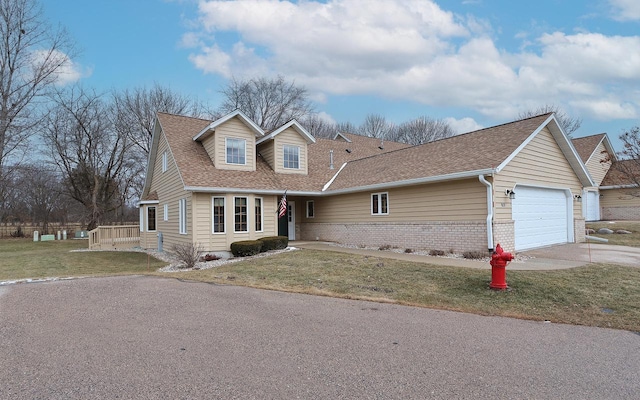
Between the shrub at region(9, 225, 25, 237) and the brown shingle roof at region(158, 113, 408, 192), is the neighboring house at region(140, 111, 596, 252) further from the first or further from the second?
the shrub at region(9, 225, 25, 237)

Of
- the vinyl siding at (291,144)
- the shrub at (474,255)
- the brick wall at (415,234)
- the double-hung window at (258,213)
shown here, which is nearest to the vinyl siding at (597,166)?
the brick wall at (415,234)

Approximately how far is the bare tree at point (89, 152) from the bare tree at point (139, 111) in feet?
2.66

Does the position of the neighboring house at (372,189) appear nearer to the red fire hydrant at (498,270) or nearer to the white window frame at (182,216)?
the white window frame at (182,216)

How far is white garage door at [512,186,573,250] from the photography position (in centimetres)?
1348

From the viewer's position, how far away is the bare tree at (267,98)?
39.6 metres

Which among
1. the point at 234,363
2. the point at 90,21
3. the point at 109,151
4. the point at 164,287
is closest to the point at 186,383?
the point at 234,363

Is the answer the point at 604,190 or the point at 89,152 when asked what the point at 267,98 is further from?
the point at 604,190

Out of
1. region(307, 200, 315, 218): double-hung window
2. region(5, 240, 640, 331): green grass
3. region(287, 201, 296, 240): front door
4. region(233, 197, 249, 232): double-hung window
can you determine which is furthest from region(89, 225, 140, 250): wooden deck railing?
region(307, 200, 315, 218): double-hung window

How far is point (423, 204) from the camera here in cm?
1437

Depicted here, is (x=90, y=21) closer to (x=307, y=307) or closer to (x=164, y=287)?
(x=164, y=287)

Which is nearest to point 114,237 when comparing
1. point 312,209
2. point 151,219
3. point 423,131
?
point 151,219

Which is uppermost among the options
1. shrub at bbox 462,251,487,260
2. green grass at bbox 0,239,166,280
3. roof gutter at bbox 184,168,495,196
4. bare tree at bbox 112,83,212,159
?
bare tree at bbox 112,83,212,159

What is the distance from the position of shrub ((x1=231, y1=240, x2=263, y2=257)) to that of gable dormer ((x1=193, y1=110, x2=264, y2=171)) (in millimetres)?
3752

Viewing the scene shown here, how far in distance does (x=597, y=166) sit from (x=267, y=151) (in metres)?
24.3
